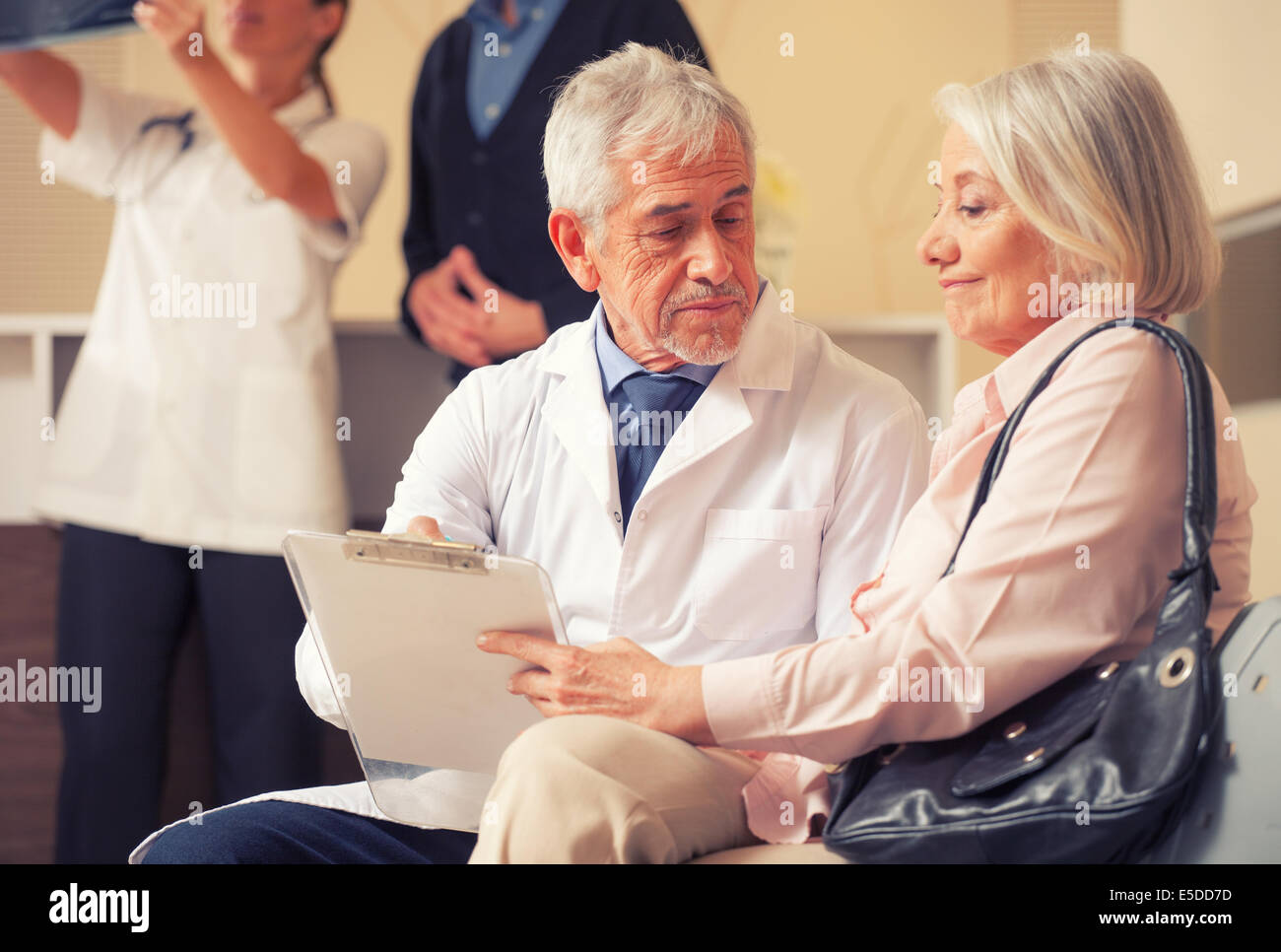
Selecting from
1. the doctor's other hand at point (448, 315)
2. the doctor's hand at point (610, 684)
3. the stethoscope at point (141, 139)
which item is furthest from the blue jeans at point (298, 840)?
the stethoscope at point (141, 139)

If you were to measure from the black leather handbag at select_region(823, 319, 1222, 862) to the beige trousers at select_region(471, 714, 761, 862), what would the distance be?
0.37ft

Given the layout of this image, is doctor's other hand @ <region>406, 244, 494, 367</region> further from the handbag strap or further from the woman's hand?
the handbag strap

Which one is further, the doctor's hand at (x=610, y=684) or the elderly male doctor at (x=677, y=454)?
the elderly male doctor at (x=677, y=454)

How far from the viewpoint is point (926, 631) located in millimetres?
874

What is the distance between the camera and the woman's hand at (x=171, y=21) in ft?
6.31

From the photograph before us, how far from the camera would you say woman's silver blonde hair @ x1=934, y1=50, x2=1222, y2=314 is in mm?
944

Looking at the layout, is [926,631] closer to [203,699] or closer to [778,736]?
[778,736]

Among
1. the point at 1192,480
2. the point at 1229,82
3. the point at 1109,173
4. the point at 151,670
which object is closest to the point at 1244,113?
the point at 1229,82

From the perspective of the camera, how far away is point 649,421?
1.26m

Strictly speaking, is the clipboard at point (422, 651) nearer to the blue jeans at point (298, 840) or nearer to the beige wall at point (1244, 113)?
the blue jeans at point (298, 840)

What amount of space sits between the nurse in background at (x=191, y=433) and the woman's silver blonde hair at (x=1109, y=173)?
4.76ft

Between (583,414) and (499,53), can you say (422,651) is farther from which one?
(499,53)

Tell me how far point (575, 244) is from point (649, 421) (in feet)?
0.62

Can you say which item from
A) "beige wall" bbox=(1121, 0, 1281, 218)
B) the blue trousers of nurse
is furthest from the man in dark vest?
"beige wall" bbox=(1121, 0, 1281, 218)
